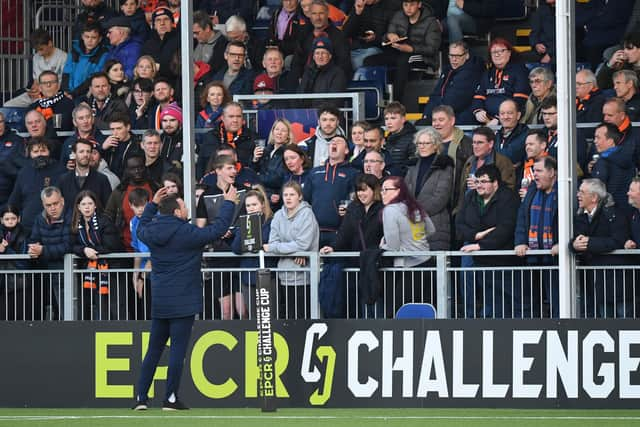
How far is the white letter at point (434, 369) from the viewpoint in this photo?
14102 millimetres

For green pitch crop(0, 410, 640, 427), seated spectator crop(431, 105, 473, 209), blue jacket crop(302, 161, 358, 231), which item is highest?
seated spectator crop(431, 105, 473, 209)

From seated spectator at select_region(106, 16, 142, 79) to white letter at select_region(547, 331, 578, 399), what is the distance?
7.68 metres

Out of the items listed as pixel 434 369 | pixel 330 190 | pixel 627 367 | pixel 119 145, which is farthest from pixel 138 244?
pixel 627 367

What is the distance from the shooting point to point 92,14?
67.7 ft

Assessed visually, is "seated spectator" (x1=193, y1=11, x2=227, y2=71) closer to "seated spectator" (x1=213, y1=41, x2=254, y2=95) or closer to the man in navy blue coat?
"seated spectator" (x1=213, y1=41, x2=254, y2=95)

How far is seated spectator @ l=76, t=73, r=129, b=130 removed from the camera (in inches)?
723

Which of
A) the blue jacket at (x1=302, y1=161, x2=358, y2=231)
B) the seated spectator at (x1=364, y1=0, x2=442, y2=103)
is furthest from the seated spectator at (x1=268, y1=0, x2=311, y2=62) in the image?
the blue jacket at (x1=302, y1=161, x2=358, y2=231)

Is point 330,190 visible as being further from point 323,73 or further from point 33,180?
point 33,180

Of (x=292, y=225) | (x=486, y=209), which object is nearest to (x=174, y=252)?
(x=292, y=225)

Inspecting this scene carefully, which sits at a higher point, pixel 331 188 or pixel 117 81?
pixel 117 81

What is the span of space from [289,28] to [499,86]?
3.32 meters

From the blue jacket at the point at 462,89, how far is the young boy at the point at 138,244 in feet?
11.7

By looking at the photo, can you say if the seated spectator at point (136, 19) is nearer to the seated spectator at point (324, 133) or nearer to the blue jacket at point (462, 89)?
the seated spectator at point (324, 133)

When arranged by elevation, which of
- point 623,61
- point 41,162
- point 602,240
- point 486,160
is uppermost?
point 623,61
